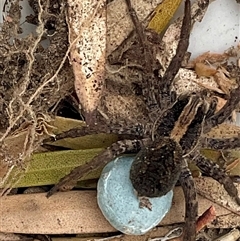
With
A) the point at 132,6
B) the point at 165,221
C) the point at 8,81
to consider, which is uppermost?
the point at 132,6

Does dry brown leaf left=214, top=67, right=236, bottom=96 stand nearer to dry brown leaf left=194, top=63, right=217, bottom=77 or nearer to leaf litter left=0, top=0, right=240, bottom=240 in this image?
dry brown leaf left=194, top=63, right=217, bottom=77

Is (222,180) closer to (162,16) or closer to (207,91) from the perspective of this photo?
(207,91)

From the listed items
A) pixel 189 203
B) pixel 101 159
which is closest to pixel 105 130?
pixel 101 159

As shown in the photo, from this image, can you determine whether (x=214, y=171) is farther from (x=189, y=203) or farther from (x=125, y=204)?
(x=125, y=204)

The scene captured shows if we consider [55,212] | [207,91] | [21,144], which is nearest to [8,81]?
[21,144]

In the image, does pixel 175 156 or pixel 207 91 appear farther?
pixel 207 91

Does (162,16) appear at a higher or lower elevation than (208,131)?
higher
